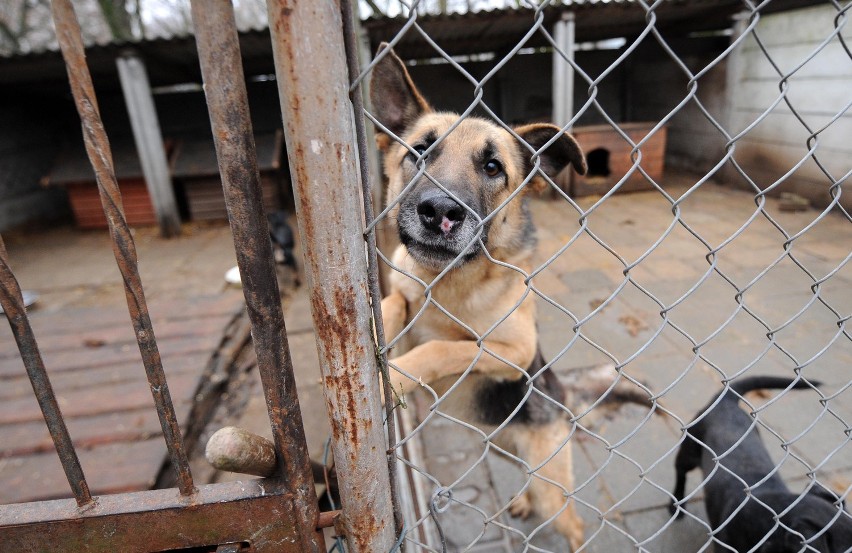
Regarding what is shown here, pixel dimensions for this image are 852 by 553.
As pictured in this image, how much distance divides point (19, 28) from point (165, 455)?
1764cm

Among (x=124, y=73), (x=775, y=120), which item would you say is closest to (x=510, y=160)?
(x=124, y=73)

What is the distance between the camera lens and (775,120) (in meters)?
8.65

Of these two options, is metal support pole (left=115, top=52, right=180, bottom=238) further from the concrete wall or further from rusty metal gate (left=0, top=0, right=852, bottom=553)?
the concrete wall

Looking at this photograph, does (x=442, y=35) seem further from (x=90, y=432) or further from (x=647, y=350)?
(x=90, y=432)

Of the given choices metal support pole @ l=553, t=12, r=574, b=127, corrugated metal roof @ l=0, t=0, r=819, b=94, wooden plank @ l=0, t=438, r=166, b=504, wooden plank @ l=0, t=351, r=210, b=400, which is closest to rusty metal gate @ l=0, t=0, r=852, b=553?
wooden plank @ l=0, t=438, r=166, b=504

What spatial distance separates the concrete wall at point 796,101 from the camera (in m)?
7.31

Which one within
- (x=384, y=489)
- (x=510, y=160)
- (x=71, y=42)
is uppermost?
(x=71, y=42)

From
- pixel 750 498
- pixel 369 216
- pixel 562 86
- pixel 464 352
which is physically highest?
pixel 369 216

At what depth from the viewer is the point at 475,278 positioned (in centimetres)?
242

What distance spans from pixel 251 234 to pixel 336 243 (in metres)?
0.17

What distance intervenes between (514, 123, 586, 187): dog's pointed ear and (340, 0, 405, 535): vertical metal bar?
0.62 meters

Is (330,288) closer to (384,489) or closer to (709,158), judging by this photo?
(384,489)

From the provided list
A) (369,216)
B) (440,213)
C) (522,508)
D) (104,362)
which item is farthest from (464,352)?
(104,362)

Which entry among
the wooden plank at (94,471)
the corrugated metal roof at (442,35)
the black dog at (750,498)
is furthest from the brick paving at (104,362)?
the corrugated metal roof at (442,35)
